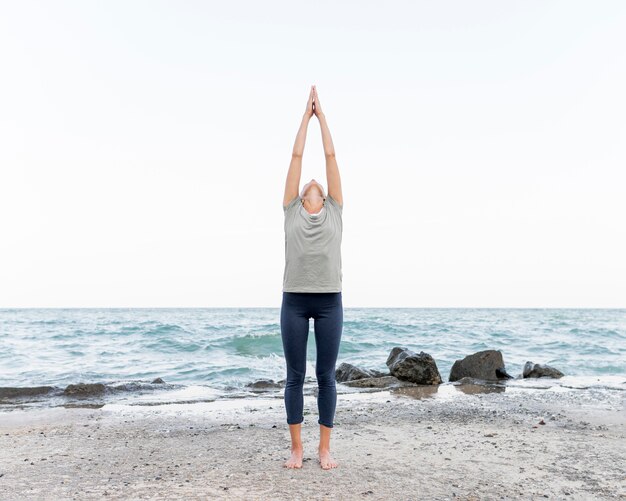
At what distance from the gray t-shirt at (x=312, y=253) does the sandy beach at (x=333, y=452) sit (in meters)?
1.40

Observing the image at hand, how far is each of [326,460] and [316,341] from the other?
911 mm

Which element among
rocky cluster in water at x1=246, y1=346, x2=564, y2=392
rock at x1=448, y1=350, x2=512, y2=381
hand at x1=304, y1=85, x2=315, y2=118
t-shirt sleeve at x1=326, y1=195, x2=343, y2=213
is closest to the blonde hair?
t-shirt sleeve at x1=326, y1=195, x2=343, y2=213

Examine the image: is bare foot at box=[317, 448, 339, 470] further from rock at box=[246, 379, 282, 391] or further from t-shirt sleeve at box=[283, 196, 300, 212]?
rock at box=[246, 379, 282, 391]

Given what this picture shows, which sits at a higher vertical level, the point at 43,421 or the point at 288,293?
the point at 288,293

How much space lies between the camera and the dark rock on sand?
28.9ft

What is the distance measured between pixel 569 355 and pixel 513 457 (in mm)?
15156

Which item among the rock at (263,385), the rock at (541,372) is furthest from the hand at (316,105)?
the rock at (541,372)

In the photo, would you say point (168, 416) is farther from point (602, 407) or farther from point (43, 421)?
point (602, 407)

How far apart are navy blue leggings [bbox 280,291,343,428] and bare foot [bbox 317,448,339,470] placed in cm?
20

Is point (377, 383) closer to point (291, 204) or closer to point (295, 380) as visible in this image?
point (295, 380)

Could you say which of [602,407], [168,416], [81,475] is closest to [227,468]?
[81,475]

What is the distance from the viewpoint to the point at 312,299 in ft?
13.6

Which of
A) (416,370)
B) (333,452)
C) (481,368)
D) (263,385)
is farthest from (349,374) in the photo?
(333,452)

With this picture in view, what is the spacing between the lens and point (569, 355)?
17.9 m
